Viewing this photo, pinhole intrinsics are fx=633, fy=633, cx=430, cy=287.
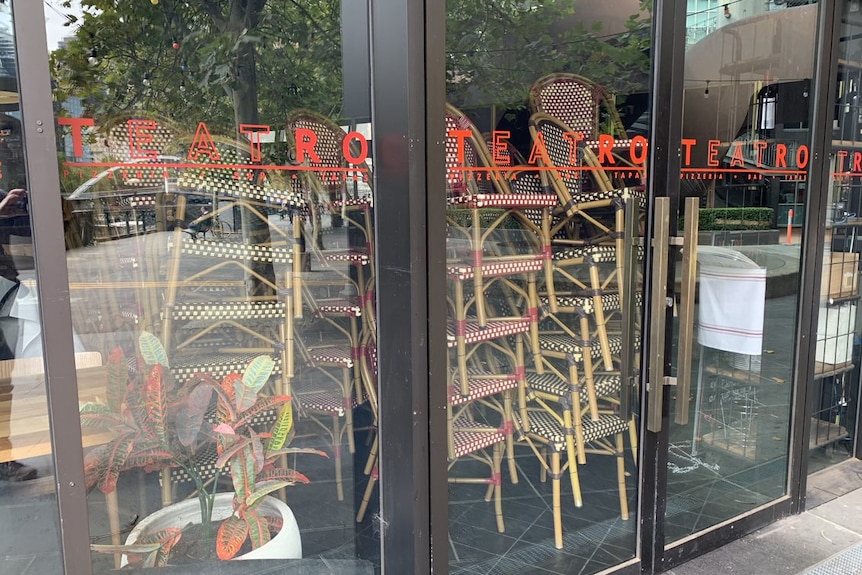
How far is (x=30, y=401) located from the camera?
1.53 metres

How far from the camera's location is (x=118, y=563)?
5.53ft

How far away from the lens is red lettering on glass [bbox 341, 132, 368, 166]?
1.72 m

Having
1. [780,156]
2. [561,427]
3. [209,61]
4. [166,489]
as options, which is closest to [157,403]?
[166,489]

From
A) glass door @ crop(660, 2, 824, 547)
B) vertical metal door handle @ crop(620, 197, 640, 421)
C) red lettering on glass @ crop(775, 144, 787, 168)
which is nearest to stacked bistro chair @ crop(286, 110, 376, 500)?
vertical metal door handle @ crop(620, 197, 640, 421)

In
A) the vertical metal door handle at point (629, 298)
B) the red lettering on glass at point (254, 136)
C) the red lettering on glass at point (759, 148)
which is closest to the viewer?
the red lettering on glass at point (254, 136)

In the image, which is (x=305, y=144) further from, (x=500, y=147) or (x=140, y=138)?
(x=500, y=147)

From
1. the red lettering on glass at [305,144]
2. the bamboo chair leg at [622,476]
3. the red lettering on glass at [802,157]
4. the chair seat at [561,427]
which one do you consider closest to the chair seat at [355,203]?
the red lettering on glass at [305,144]

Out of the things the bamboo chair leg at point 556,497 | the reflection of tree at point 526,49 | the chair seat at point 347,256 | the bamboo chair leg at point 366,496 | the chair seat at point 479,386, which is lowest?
the bamboo chair leg at point 556,497

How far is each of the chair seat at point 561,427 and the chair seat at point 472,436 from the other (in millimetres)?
119

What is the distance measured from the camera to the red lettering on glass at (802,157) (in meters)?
2.57

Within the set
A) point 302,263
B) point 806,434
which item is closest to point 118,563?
point 302,263

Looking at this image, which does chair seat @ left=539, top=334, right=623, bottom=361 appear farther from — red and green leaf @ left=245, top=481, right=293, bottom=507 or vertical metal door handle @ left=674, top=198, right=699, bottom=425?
red and green leaf @ left=245, top=481, right=293, bottom=507

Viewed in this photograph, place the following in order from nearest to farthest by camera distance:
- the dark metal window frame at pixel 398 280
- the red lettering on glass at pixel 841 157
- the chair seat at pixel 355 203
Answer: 1. the dark metal window frame at pixel 398 280
2. the chair seat at pixel 355 203
3. the red lettering on glass at pixel 841 157

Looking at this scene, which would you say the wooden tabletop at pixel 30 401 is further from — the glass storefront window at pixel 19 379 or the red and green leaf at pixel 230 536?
the red and green leaf at pixel 230 536
